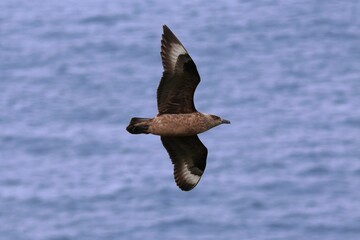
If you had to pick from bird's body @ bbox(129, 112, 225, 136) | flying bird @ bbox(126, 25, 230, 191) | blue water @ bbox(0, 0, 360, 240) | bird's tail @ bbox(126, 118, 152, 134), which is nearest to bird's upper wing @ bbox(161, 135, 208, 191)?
flying bird @ bbox(126, 25, 230, 191)

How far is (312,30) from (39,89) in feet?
62.0

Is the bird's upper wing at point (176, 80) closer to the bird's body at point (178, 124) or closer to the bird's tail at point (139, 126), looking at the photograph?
the bird's body at point (178, 124)

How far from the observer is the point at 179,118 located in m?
14.5

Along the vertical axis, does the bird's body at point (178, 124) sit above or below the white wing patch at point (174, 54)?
below

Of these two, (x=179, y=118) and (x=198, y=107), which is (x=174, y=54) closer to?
(x=179, y=118)

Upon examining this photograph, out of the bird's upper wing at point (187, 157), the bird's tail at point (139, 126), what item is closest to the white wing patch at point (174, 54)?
the bird's tail at point (139, 126)

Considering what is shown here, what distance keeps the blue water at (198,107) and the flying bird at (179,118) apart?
121ft

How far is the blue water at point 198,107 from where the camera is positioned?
54531 millimetres

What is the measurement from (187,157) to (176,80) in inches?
39.9

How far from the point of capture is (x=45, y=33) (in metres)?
81.3

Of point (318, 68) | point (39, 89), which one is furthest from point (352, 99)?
point (39, 89)

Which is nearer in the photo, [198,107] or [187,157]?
[187,157]

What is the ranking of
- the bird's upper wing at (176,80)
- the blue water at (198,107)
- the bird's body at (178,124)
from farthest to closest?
the blue water at (198,107)
the bird's upper wing at (176,80)
the bird's body at (178,124)

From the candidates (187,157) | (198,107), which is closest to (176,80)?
(187,157)
